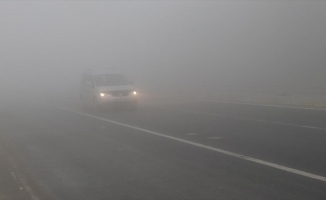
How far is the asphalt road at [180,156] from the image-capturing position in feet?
25.3

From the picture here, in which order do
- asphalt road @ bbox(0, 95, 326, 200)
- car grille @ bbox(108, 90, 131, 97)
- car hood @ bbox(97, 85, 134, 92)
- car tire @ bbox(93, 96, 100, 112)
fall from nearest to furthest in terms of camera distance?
asphalt road @ bbox(0, 95, 326, 200) → car grille @ bbox(108, 90, 131, 97) → car hood @ bbox(97, 85, 134, 92) → car tire @ bbox(93, 96, 100, 112)

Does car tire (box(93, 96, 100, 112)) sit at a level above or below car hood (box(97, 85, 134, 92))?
below

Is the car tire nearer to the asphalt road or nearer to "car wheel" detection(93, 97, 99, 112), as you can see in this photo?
"car wheel" detection(93, 97, 99, 112)

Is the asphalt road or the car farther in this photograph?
the car

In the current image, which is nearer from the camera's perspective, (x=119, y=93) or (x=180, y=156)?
(x=180, y=156)

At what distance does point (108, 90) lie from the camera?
22344 millimetres

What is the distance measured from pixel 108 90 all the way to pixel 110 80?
3.76 ft

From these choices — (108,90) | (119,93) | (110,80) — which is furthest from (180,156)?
(110,80)

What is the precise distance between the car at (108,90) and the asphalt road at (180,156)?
3.40 meters

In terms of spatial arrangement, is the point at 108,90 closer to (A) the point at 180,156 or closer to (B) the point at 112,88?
(B) the point at 112,88

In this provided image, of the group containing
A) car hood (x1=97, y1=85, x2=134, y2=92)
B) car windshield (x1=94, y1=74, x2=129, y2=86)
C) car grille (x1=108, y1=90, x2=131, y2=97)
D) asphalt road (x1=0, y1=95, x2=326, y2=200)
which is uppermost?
car windshield (x1=94, y1=74, x2=129, y2=86)

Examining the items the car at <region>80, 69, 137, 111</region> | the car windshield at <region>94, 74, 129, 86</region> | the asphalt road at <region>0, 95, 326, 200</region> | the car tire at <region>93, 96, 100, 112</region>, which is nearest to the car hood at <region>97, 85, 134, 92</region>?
the car at <region>80, 69, 137, 111</region>

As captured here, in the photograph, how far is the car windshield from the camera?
23.1m

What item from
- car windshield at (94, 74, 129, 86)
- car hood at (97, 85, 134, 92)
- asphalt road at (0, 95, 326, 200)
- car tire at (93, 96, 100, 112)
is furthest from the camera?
car windshield at (94, 74, 129, 86)
